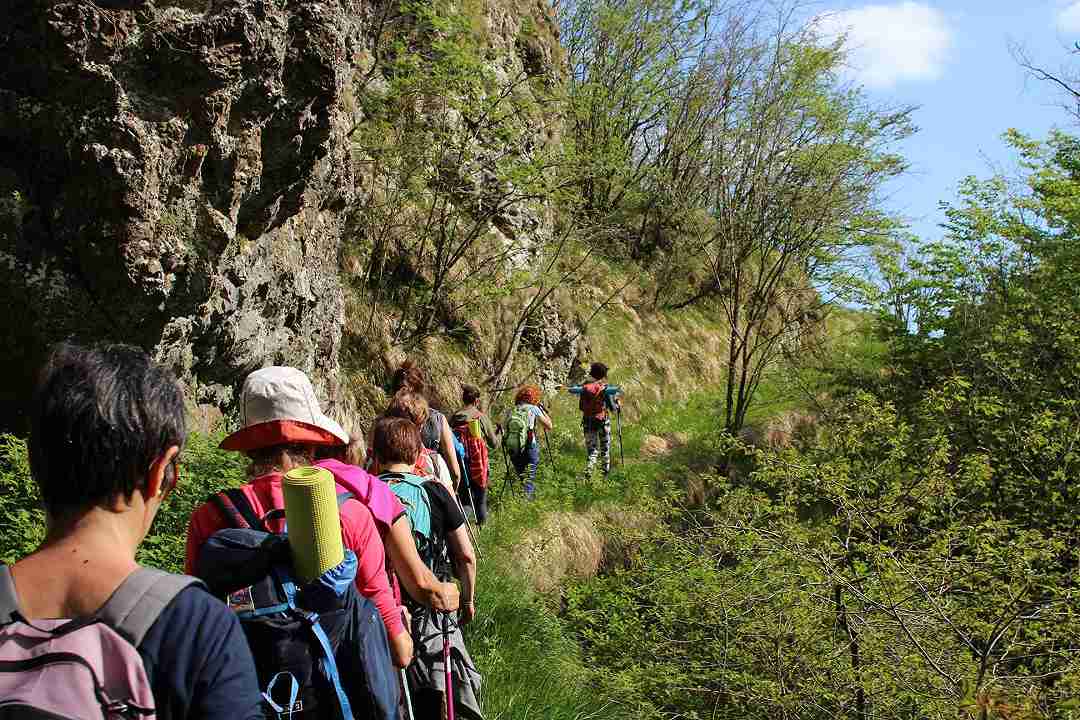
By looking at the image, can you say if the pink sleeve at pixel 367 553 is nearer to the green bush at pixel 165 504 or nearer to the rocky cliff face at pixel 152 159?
the green bush at pixel 165 504

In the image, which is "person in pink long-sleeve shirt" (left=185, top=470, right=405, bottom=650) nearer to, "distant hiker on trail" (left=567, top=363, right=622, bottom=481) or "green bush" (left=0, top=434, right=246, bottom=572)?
"green bush" (left=0, top=434, right=246, bottom=572)

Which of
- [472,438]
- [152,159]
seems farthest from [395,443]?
[472,438]

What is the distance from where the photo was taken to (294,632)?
2.08 metres

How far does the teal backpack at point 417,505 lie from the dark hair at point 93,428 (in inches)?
77.4

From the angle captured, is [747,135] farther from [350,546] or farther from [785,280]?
[350,546]

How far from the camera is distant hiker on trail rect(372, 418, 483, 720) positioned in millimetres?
3541

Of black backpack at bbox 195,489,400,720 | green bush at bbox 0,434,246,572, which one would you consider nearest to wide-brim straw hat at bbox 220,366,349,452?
black backpack at bbox 195,489,400,720

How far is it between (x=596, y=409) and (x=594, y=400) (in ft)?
0.56

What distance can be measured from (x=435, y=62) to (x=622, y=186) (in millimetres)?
11144

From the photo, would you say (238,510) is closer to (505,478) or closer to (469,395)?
(469,395)

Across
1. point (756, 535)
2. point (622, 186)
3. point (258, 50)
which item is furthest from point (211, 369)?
point (622, 186)

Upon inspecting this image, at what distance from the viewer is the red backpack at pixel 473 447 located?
8.66m

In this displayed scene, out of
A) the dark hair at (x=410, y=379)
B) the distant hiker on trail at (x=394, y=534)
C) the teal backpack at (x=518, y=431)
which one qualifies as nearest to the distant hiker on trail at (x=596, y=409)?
the teal backpack at (x=518, y=431)

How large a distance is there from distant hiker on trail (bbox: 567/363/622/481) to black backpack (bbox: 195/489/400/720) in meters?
10.4
